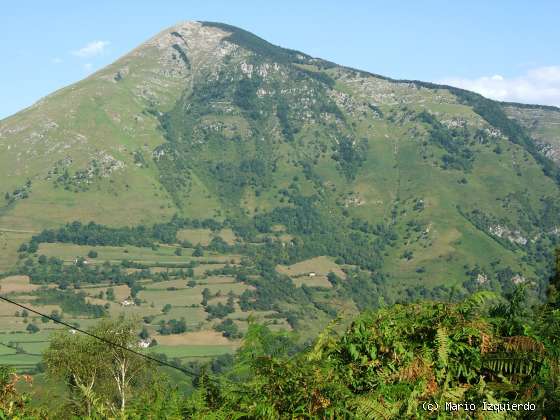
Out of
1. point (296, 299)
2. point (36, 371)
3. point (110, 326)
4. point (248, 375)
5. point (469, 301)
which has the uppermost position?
point (469, 301)

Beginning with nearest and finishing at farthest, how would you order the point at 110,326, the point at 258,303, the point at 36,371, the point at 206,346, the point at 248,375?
the point at 248,375 < the point at 110,326 < the point at 36,371 < the point at 206,346 < the point at 258,303

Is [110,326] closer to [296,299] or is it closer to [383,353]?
[383,353]

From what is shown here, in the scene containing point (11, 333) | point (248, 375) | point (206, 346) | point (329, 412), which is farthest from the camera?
point (206, 346)

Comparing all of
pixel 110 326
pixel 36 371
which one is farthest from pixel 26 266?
pixel 110 326

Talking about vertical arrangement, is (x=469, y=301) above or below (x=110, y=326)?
above

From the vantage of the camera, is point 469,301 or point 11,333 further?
point 11,333

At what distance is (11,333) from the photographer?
13888 centimetres

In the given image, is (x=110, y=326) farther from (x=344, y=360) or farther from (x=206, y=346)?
(x=206, y=346)

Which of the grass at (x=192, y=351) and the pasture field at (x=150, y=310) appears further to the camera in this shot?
the pasture field at (x=150, y=310)

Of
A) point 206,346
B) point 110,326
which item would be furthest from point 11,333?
point 110,326

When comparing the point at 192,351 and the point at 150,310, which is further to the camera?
the point at 150,310

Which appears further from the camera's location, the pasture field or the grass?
the pasture field

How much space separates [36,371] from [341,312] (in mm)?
102114

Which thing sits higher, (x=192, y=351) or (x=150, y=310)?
(x=150, y=310)
